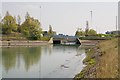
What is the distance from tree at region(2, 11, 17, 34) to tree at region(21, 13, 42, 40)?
4.08 meters

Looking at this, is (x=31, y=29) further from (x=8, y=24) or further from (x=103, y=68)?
(x=103, y=68)

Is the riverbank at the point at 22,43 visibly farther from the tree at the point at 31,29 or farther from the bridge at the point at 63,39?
the bridge at the point at 63,39

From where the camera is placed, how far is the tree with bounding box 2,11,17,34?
97125mm

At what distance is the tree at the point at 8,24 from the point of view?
9712cm

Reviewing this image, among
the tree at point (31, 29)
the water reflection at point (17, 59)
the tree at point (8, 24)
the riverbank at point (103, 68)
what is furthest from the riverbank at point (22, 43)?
the riverbank at point (103, 68)

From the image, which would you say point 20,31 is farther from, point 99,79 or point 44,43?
point 99,79

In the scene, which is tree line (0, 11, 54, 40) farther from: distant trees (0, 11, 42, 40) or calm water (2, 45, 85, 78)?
calm water (2, 45, 85, 78)

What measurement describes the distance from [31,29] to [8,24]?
873 cm

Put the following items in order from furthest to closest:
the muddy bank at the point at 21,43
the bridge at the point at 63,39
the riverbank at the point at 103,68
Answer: the bridge at the point at 63,39 → the muddy bank at the point at 21,43 → the riverbank at the point at 103,68

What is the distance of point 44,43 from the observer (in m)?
91.5

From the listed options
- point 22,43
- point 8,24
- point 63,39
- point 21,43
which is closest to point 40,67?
point 22,43

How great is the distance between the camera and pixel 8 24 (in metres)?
97.1

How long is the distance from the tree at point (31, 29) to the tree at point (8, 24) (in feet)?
13.4

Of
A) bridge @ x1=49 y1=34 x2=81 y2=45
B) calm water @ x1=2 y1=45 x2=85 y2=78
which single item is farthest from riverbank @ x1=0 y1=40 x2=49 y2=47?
calm water @ x1=2 y1=45 x2=85 y2=78
